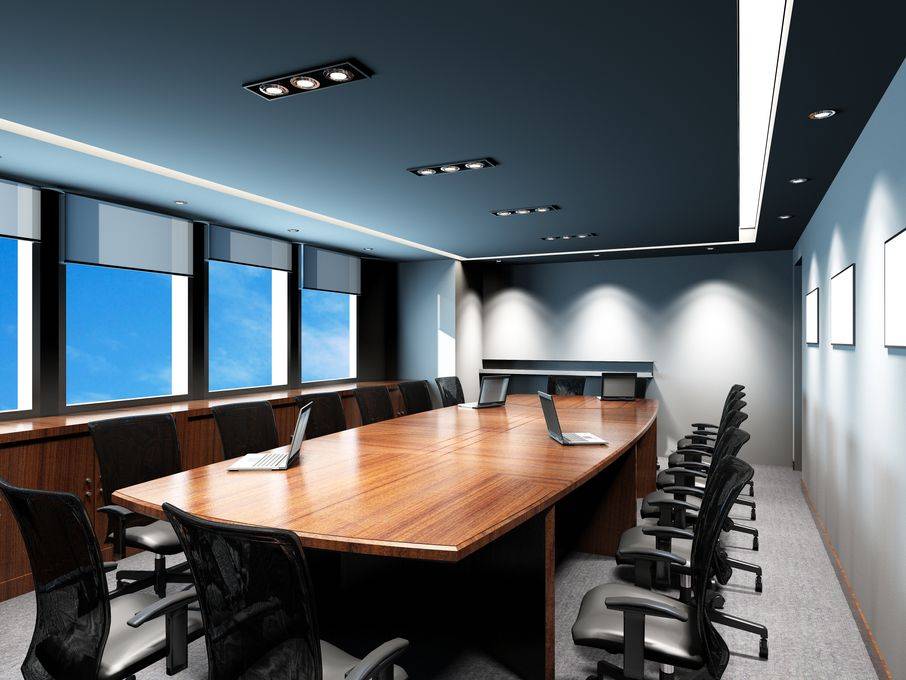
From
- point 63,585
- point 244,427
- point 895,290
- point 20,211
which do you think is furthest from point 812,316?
point 20,211

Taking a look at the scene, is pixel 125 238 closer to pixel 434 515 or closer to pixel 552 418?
pixel 552 418

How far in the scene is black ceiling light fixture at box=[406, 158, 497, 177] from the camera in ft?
10.8

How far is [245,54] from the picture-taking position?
201 cm

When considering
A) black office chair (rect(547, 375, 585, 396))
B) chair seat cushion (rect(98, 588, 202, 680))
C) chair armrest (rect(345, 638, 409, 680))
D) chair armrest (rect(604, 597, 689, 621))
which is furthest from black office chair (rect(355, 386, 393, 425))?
chair armrest (rect(345, 638, 409, 680))

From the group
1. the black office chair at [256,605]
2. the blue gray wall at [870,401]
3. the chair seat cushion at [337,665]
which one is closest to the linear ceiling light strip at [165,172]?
the black office chair at [256,605]

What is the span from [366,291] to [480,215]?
2.65 metres

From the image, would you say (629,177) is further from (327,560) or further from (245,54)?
(327,560)

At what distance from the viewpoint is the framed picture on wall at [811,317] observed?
427cm

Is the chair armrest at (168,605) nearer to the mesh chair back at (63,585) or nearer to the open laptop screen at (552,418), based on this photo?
the mesh chair back at (63,585)

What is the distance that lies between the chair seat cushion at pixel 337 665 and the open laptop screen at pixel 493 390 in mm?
3143

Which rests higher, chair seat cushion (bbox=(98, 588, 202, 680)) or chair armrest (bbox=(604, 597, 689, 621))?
chair armrest (bbox=(604, 597, 689, 621))

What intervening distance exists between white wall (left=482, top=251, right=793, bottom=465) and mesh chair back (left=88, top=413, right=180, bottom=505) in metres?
5.18

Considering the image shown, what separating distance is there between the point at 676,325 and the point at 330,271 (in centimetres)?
386

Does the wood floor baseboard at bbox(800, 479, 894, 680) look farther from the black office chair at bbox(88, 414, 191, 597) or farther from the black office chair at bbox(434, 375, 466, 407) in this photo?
the black office chair at bbox(434, 375, 466, 407)
